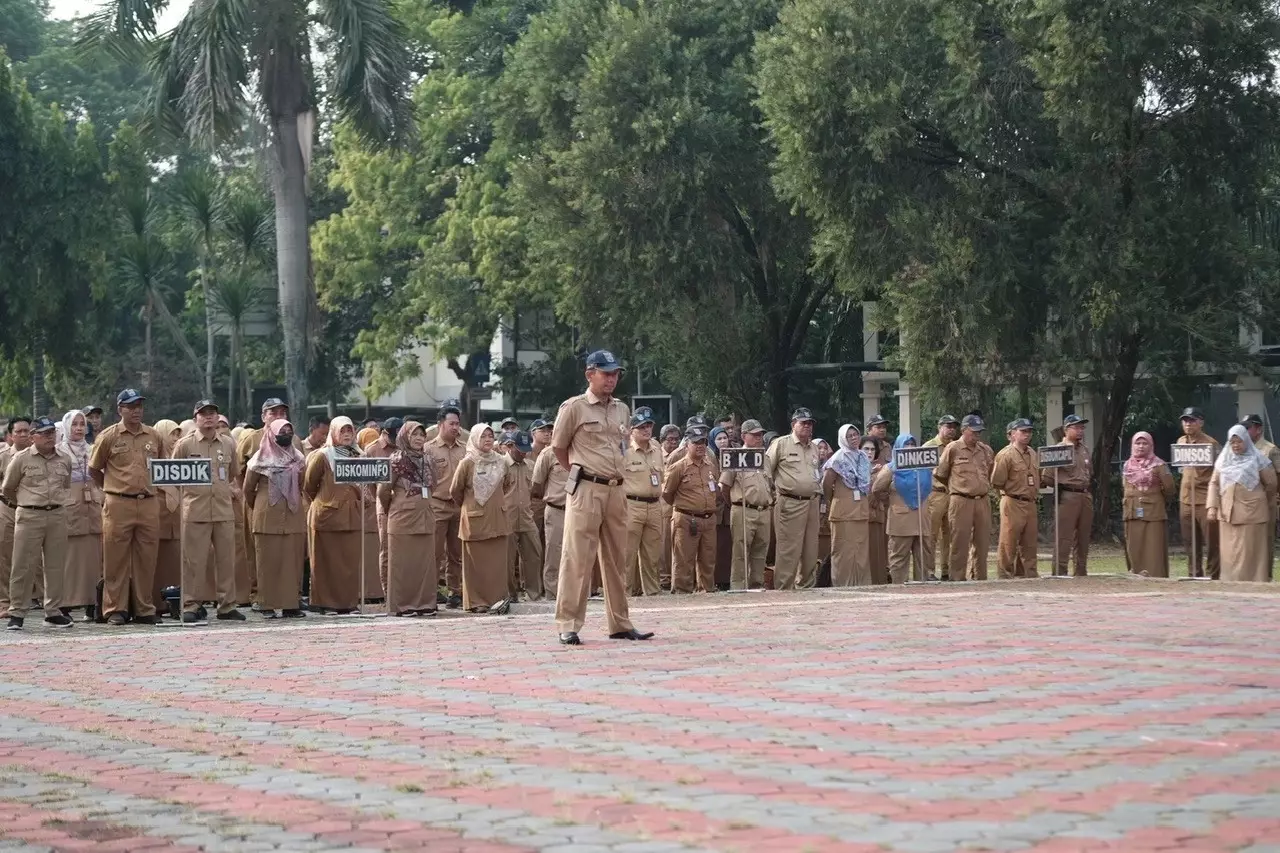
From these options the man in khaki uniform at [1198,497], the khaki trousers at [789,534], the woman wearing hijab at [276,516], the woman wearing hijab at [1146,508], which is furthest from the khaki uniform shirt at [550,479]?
A: the man in khaki uniform at [1198,497]

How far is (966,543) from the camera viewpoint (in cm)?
2384

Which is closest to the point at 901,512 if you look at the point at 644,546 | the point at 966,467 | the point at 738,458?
the point at 966,467

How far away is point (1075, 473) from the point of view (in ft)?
A: 78.7

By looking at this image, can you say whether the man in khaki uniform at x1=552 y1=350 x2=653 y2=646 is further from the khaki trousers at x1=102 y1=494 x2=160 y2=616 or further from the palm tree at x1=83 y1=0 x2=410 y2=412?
the palm tree at x1=83 y1=0 x2=410 y2=412

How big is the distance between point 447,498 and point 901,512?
6.10 metres

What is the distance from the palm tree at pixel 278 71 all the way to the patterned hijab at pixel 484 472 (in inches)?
612

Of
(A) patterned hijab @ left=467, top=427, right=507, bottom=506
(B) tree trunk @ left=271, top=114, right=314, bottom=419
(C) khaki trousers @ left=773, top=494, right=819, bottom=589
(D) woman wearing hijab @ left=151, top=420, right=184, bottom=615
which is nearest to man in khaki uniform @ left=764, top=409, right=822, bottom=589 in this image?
(C) khaki trousers @ left=773, top=494, right=819, bottom=589

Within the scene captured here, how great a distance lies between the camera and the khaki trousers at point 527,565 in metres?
22.6

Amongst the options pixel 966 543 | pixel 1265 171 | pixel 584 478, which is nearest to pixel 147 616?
pixel 584 478

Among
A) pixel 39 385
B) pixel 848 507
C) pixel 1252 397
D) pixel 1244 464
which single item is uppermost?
pixel 39 385

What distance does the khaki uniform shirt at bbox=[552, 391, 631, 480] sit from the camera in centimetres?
1498

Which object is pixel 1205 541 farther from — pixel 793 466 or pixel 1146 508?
pixel 793 466

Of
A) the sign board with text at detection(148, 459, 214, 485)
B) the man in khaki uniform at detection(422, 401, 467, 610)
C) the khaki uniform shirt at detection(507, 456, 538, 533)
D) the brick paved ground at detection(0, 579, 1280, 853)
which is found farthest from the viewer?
the khaki uniform shirt at detection(507, 456, 538, 533)

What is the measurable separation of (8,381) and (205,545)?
26.1 meters
